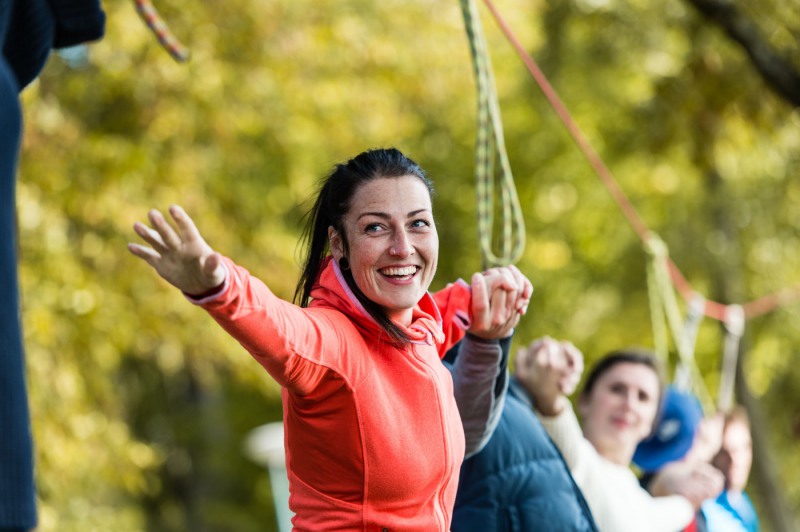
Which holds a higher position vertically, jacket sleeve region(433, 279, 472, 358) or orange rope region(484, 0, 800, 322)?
orange rope region(484, 0, 800, 322)

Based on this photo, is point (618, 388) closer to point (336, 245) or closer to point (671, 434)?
point (671, 434)

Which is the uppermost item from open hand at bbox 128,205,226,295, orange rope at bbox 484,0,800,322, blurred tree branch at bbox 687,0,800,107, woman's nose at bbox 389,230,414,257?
blurred tree branch at bbox 687,0,800,107

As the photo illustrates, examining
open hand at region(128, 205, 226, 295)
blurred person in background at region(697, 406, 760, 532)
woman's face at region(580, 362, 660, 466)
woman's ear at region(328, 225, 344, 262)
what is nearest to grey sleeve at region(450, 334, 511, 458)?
woman's ear at region(328, 225, 344, 262)

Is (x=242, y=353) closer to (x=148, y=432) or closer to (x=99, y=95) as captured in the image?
(x=99, y=95)

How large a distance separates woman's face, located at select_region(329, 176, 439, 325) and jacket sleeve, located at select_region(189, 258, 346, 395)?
4.6 inches

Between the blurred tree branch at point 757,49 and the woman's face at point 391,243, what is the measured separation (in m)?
2.94

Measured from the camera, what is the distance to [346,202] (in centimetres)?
202

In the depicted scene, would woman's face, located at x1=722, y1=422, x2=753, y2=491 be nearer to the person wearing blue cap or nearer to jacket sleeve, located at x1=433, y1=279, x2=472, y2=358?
the person wearing blue cap

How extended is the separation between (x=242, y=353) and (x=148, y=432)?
27.4ft

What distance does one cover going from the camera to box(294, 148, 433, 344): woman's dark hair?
1.97 meters

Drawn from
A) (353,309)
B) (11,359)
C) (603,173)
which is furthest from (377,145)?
(11,359)

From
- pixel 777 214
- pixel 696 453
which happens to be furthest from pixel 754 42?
pixel 777 214

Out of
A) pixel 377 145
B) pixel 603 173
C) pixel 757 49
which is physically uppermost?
pixel 377 145

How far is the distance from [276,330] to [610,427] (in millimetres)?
2046
